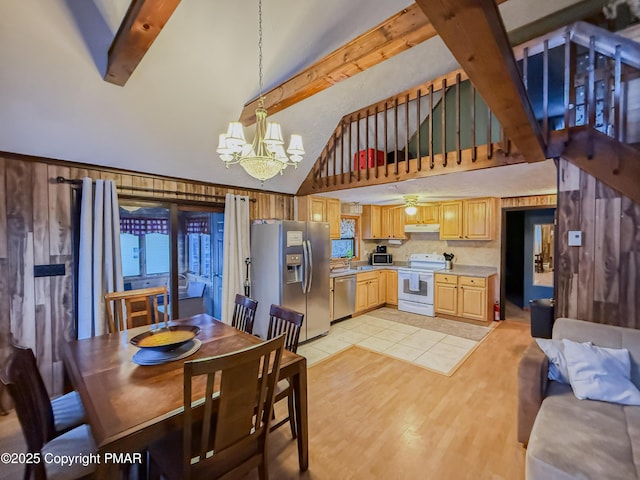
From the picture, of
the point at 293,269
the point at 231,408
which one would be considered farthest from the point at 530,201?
the point at 231,408

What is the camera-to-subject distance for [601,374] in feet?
5.96

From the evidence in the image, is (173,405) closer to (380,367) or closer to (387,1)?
(380,367)

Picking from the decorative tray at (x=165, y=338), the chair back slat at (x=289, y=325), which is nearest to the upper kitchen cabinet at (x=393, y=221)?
the chair back slat at (x=289, y=325)

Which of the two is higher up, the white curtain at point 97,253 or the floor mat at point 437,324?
the white curtain at point 97,253

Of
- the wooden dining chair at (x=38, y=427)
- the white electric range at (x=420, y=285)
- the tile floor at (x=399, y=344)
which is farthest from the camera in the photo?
the white electric range at (x=420, y=285)

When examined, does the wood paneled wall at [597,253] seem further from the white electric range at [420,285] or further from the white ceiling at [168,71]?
the white electric range at [420,285]

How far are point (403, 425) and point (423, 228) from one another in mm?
4040

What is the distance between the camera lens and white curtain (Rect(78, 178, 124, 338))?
2750 mm

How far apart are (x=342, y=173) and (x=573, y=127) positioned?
2.46m

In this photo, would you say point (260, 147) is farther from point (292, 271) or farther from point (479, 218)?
point (479, 218)

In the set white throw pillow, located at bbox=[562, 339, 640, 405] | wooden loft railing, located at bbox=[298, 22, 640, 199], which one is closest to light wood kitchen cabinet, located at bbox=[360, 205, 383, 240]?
wooden loft railing, located at bbox=[298, 22, 640, 199]

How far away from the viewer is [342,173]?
4.07 meters

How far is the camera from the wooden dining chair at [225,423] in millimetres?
1212

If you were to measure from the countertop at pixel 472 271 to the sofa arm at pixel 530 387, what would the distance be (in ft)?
9.73
